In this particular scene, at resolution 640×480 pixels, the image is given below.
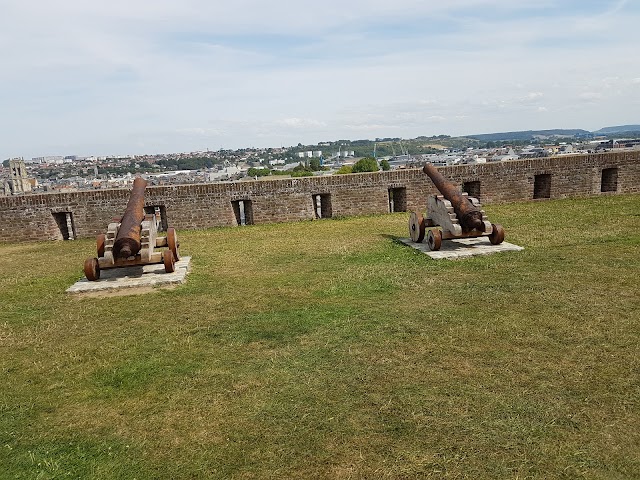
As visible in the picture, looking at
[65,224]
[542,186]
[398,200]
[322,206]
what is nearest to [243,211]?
[322,206]

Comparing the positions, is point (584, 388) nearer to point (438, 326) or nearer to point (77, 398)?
point (438, 326)

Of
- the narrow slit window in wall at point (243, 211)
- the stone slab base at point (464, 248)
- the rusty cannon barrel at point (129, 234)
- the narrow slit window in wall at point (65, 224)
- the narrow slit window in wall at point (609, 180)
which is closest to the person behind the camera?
the rusty cannon barrel at point (129, 234)

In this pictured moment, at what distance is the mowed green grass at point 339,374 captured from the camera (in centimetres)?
315

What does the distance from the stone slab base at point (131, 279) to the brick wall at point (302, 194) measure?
532 centimetres

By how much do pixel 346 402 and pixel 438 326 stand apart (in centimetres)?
174

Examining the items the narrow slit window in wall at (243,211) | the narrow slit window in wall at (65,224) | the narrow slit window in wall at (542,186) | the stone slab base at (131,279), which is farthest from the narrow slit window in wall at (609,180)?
the narrow slit window in wall at (65,224)

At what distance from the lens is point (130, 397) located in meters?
4.04

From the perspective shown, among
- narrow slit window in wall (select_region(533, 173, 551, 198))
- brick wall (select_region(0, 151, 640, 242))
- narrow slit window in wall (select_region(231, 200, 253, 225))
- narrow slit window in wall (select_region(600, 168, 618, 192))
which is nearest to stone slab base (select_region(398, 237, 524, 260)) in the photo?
brick wall (select_region(0, 151, 640, 242))

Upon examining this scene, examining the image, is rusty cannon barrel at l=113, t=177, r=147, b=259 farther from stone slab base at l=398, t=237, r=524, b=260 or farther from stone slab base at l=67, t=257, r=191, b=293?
stone slab base at l=398, t=237, r=524, b=260

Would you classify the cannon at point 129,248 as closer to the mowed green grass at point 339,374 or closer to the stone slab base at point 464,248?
the mowed green grass at point 339,374

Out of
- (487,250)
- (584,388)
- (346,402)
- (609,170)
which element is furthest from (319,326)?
(609,170)

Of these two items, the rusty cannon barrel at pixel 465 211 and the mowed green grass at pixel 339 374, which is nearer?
the mowed green grass at pixel 339 374

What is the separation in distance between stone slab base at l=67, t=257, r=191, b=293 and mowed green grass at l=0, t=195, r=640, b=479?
346 mm

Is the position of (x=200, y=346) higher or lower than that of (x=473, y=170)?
lower
